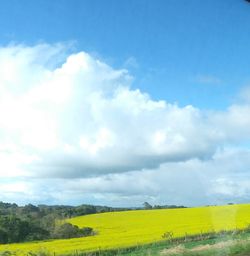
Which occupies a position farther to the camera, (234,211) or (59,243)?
(234,211)

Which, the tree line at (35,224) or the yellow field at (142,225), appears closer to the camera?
the tree line at (35,224)

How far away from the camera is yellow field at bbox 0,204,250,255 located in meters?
13.6

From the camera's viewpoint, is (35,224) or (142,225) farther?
(142,225)

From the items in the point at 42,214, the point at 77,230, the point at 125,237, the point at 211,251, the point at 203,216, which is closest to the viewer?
the point at 211,251

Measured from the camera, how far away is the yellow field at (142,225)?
44.7ft

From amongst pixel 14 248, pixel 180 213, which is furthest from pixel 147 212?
pixel 14 248

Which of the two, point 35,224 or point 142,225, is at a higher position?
point 142,225

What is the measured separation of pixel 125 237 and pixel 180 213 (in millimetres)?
7306

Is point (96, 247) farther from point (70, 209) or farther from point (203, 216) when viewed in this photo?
point (203, 216)

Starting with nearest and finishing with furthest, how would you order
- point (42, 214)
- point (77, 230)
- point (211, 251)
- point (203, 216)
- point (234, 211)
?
point (211, 251) → point (42, 214) → point (77, 230) → point (234, 211) → point (203, 216)

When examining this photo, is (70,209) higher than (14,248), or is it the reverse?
(70,209)

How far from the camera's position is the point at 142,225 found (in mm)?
21891

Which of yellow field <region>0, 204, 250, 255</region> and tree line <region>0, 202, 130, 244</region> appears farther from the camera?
yellow field <region>0, 204, 250, 255</region>

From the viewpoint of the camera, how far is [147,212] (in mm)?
24297
